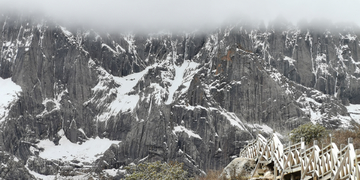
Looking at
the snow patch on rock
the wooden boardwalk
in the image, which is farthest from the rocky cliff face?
the wooden boardwalk

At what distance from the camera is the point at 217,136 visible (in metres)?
174

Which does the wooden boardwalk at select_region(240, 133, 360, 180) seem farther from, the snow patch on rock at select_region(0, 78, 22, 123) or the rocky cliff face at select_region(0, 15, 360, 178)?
the snow patch on rock at select_region(0, 78, 22, 123)

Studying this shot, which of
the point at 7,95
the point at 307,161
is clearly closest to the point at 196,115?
the point at 7,95

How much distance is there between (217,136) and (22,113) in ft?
247

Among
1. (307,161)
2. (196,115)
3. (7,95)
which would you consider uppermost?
(7,95)

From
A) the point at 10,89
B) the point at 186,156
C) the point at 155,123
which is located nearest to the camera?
the point at 186,156

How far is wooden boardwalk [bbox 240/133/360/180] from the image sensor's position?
2305 cm

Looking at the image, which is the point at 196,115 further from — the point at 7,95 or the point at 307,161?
the point at 307,161

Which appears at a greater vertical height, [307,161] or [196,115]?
[196,115]

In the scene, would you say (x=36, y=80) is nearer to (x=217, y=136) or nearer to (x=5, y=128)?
(x=5, y=128)

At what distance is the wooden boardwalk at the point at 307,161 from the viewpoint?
23053mm

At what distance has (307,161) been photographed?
93.1 feet

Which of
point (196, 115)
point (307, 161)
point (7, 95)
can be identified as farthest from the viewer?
point (7, 95)

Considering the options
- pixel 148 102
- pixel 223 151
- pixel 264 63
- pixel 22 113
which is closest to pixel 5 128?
pixel 22 113
